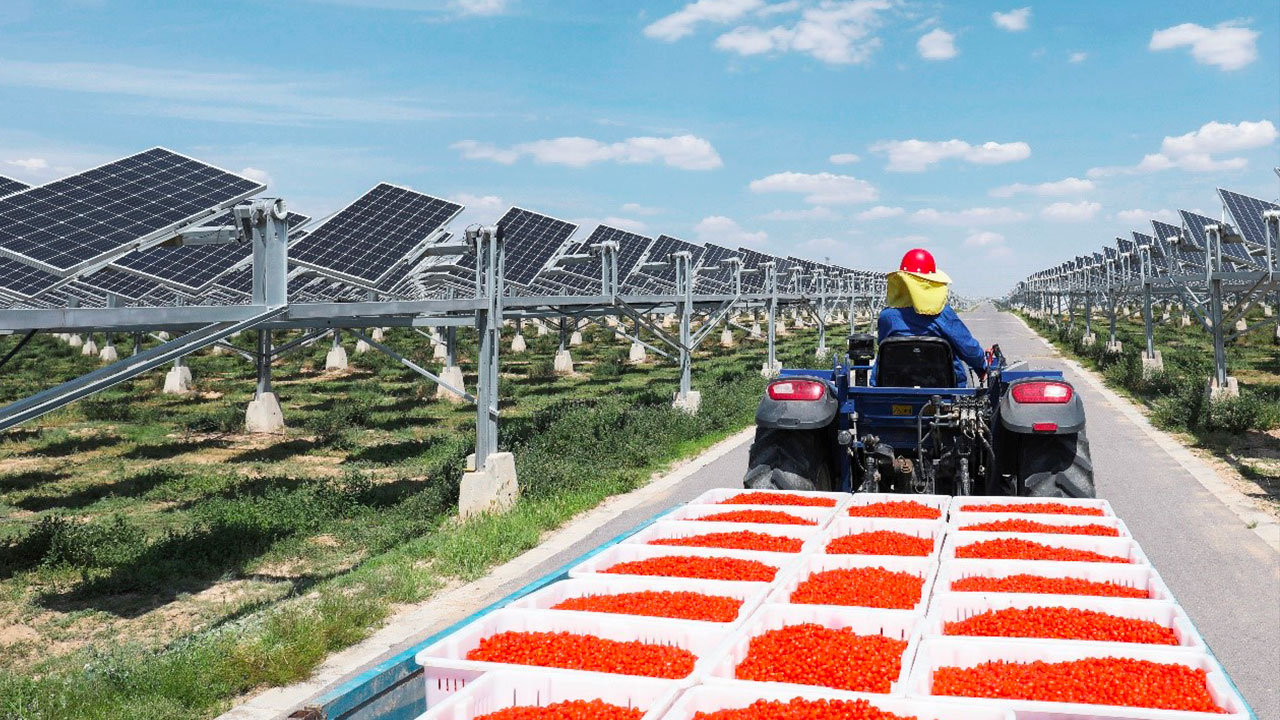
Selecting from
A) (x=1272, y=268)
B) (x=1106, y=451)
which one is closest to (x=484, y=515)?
(x=1106, y=451)

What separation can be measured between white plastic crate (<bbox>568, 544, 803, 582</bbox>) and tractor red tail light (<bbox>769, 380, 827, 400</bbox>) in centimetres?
294

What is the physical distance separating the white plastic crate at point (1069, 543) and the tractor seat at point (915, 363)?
2363 millimetres

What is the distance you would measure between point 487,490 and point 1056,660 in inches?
321

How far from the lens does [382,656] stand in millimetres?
6324

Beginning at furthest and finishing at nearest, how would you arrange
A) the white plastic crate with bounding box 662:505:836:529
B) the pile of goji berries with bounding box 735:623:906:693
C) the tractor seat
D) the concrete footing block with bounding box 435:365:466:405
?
1. the concrete footing block with bounding box 435:365:466:405
2. the tractor seat
3. the white plastic crate with bounding box 662:505:836:529
4. the pile of goji berries with bounding box 735:623:906:693

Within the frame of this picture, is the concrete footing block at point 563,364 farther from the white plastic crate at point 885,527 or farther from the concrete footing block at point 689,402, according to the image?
the white plastic crate at point 885,527

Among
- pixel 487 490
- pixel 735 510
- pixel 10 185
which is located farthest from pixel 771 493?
pixel 10 185

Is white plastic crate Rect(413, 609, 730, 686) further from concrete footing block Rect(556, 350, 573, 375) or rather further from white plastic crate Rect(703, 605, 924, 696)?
concrete footing block Rect(556, 350, 573, 375)

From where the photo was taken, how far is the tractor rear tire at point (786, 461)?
7.63m

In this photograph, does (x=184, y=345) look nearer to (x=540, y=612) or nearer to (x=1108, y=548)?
(x=540, y=612)

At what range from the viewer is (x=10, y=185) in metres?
20.9

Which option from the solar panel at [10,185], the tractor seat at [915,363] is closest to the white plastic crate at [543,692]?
the tractor seat at [915,363]

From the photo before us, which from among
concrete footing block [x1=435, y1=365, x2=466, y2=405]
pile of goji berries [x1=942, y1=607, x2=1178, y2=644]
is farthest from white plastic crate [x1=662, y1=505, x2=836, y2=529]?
concrete footing block [x1=435, y1=365, x2=466, y2=405]

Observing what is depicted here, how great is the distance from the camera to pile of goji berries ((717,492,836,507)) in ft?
19.8
